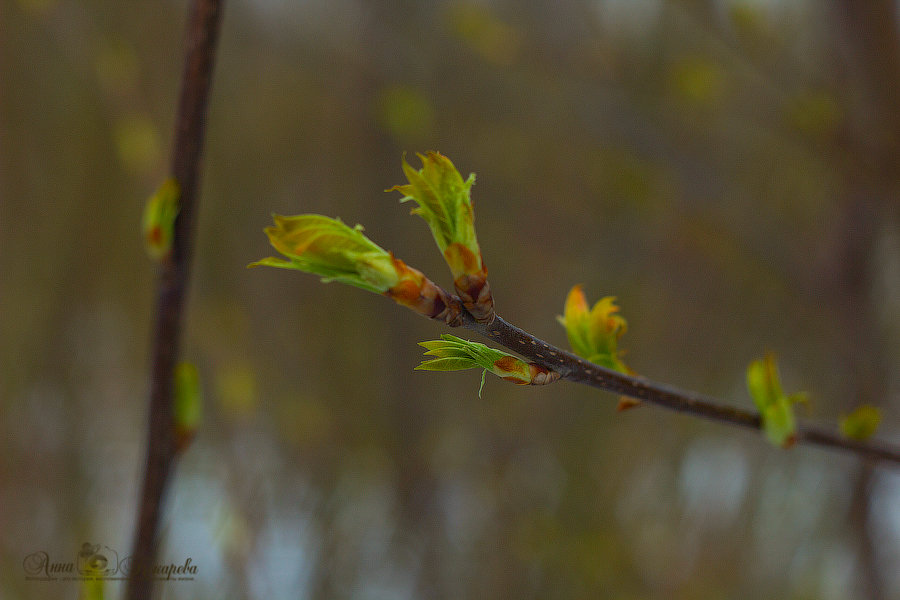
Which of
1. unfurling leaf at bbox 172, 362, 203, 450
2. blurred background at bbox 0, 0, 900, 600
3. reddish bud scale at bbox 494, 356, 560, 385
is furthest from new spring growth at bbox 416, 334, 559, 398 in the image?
blurred background at bbox 0, 0, 900, 600

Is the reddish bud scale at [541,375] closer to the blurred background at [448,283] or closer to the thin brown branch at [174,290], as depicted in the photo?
the thin brown branch at [174,290]

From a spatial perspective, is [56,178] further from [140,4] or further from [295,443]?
[295,443]

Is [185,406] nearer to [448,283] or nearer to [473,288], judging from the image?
[473,288]

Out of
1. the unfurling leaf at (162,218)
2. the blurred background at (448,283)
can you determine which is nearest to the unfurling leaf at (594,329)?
the unfurling leaf at (162,218)

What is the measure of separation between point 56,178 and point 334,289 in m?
0.26

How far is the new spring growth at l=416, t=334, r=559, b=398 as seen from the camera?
11 centimetres

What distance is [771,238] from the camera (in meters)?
0.47

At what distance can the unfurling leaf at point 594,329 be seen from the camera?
0.49 ft

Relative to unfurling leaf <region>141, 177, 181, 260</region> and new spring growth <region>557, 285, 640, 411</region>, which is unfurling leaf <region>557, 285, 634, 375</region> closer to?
new spring growth <region>557, 285, 640, 411</region>

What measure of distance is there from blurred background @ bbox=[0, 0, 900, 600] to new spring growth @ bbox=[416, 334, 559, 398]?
390 millimetres

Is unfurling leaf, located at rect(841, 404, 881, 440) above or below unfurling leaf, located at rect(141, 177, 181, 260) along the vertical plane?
below

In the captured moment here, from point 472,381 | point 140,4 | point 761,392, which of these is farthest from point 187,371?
point 140,4

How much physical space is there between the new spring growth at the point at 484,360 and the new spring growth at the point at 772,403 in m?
0.09

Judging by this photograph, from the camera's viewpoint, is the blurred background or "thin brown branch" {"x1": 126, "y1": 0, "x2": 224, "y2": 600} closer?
"thin brown branch" {"x1": 126, "y1": 0, "x2": 224, "y2": 600}
